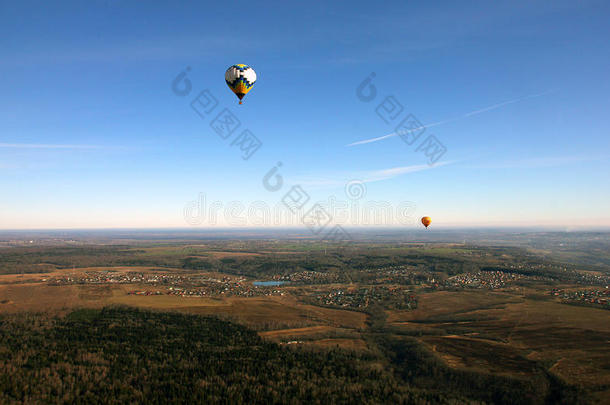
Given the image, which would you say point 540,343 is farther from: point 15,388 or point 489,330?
point 15,388

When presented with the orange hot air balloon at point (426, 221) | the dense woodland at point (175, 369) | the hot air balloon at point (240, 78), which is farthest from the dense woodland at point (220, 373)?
the hot air balloon at point (240, 78)

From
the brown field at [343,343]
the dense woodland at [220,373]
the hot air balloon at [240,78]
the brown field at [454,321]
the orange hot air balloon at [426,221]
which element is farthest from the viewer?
the orange hot air balloon at [426,221]

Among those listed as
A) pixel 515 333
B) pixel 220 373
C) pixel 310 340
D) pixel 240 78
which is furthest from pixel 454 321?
pixel 240 78

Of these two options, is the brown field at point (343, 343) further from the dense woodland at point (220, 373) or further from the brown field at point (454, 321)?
the dense woodland at point (220, 373)

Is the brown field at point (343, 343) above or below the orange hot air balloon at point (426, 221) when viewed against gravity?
below

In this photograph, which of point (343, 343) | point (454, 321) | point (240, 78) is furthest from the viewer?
point (454, 321)

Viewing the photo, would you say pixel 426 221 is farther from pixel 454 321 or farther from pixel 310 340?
pixel 310 340

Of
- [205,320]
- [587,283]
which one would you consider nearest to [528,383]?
[205,320]
